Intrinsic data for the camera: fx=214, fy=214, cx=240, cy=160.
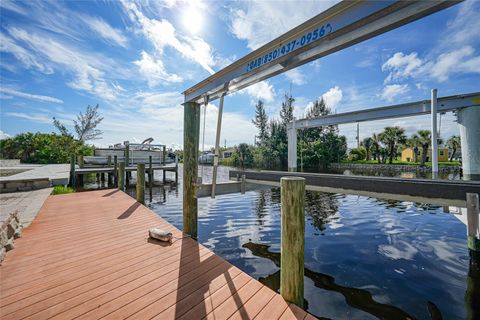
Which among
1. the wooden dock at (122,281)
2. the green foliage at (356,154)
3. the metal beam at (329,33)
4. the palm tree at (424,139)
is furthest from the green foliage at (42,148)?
the palm tree at (424,139)

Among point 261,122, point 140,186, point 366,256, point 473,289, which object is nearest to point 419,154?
point 261,122

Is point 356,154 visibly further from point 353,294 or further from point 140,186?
point 353,294

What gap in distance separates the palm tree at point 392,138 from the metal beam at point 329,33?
139ft

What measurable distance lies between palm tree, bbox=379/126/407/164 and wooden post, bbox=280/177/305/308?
42.7 m

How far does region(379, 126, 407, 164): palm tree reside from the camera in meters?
36.6

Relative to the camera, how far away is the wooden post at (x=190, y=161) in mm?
4582

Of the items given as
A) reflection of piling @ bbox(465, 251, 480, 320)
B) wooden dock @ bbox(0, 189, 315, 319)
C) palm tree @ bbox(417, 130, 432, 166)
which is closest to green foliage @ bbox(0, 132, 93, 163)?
wooden dock @ bbox(0, 189, 315, 319)

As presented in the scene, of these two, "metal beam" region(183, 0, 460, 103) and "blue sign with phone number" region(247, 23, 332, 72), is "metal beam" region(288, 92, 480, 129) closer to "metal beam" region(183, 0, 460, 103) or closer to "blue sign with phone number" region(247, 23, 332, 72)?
"metal beam" region(183, 0, 460, 103)

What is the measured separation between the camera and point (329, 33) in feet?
7.54

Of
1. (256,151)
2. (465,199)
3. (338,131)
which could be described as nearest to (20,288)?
(465,199)

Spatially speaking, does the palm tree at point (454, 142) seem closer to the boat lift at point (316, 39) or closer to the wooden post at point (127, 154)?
the wooden post at point (127, 154)

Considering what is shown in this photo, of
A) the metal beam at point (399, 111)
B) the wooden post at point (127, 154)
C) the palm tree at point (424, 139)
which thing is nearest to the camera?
the metal beam at point (399, 111)

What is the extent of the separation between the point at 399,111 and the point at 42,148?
1644 inches

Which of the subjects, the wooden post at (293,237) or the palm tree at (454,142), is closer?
the wooden post at (293,237)
